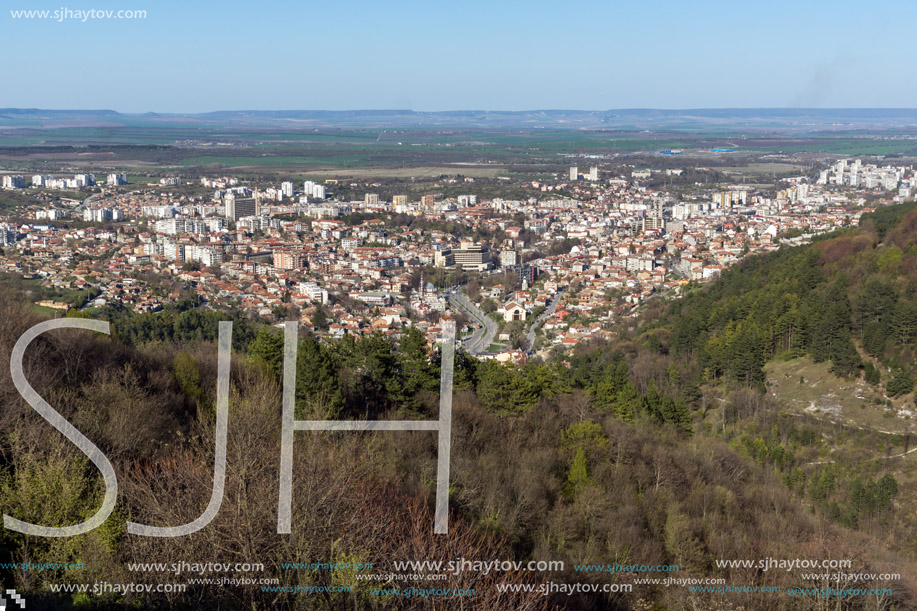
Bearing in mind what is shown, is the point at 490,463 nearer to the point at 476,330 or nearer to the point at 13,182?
the point at 476,330

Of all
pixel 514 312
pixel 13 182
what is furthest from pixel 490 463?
pixel 13 182

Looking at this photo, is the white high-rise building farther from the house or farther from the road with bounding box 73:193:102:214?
the house

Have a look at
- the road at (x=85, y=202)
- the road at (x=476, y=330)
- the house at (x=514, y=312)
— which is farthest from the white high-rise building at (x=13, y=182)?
the house at (x=514, y=312)

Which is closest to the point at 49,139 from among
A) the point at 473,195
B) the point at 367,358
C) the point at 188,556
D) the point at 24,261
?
the point at 473,195

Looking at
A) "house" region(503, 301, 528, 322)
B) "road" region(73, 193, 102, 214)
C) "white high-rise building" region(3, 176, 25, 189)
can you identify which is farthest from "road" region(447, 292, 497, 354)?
"white high-rise building" region(3, 176, 25, 189)

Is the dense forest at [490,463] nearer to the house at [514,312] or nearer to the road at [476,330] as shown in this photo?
the road at [476,330]

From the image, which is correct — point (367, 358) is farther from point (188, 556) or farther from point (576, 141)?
point (576, 141)
